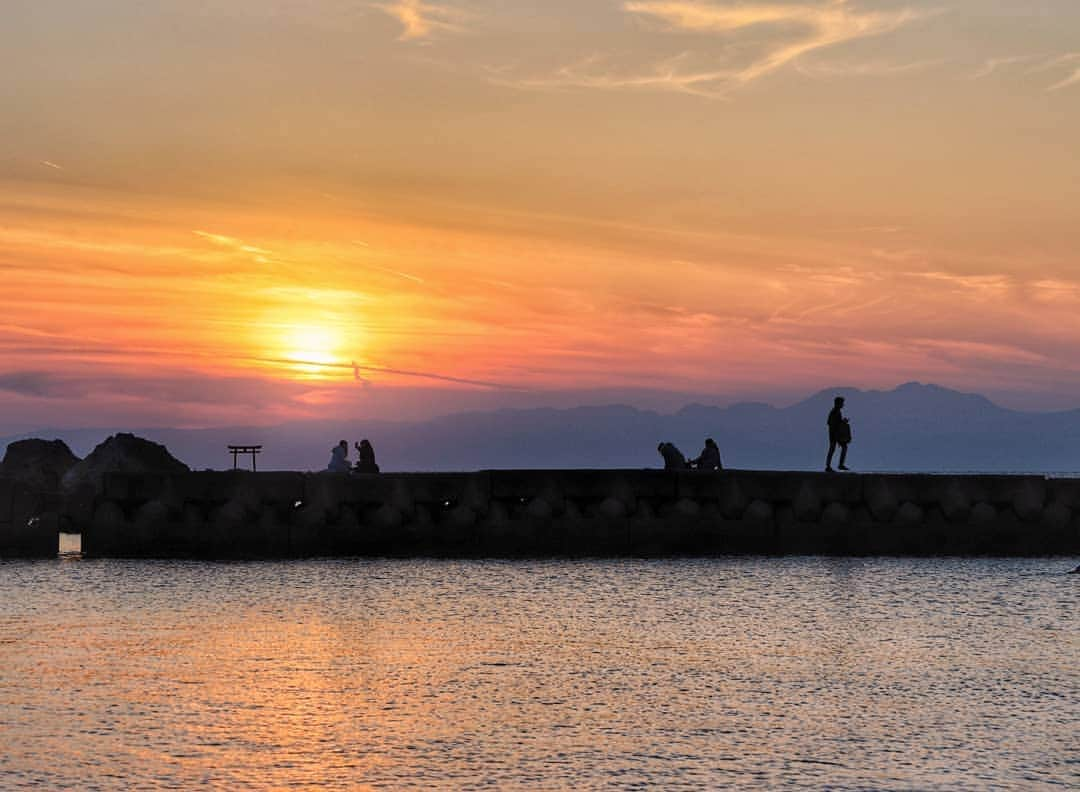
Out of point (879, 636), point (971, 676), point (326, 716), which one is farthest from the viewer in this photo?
point (879, 636)

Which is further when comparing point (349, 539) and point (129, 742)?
point (349, 539)

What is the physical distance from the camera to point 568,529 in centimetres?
3647

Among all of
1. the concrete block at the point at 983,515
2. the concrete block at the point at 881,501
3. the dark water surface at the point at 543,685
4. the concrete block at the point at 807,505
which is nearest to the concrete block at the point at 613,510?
the concrete block at the point at 807,505

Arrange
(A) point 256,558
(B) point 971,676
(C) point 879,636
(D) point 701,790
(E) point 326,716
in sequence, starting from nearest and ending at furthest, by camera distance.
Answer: (D) point 701,790, (E) point 326,716, (B) point 971,676, (C) point 879,636, (A) point 256,558

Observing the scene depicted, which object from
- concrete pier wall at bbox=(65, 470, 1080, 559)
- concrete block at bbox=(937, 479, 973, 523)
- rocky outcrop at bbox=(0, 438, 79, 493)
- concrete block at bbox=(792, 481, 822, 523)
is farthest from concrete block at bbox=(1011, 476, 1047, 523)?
rocky outcrop at bbox=(0, 438, 79, 493)

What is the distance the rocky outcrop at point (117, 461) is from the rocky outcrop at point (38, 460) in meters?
0.99

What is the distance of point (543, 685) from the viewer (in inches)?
639

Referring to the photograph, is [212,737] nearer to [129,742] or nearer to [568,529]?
[129,742]

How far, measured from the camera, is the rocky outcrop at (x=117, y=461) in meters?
56.1

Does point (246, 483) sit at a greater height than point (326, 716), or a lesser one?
greater

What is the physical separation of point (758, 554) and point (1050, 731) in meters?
22.1

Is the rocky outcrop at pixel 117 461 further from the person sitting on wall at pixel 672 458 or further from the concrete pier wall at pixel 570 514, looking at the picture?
the person sitting on wall at pixel 672 458

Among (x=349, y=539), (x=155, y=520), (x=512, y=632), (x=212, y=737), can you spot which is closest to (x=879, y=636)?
(x=512, y=632)

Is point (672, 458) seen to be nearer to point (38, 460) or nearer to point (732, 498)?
point (732, 498)
